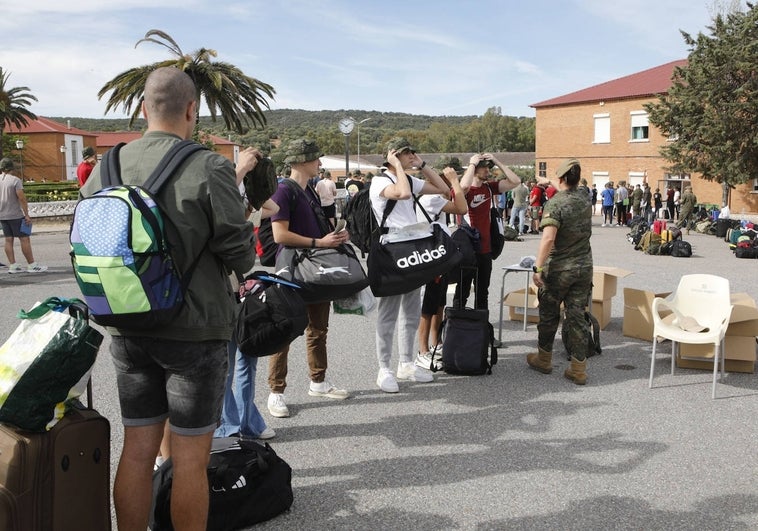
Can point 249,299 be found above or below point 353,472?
above

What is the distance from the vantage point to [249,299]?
362cm

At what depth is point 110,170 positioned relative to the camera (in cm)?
241

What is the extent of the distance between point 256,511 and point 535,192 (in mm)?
16072

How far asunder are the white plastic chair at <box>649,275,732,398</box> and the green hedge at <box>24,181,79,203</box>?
79.3 ft

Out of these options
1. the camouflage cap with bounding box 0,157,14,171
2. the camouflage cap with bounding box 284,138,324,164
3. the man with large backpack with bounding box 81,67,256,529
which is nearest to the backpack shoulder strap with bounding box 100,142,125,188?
the man with large backpack with bounding box 81,67,256,529

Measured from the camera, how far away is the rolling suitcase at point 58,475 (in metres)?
2.25

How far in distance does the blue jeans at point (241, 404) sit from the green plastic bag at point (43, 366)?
168 cm

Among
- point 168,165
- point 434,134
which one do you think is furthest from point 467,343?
point 434,134

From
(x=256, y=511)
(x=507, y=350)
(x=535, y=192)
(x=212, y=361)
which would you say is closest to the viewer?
(x=212, y=361)

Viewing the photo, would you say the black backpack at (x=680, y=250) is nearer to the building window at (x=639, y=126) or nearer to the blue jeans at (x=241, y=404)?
the blue jeans at (x=241, y=404)

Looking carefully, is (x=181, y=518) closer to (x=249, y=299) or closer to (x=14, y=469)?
(x=14, y=469)

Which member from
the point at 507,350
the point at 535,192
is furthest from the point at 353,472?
the point at 535,192

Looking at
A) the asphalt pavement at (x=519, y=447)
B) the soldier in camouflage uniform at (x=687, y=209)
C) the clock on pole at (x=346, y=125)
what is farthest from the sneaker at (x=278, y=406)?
the clock on pole at (x=346, y=125)

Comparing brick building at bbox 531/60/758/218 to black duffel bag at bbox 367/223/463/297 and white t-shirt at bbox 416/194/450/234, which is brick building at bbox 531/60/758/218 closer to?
Answer: white t-shirt at bbox 416/194/450/234
